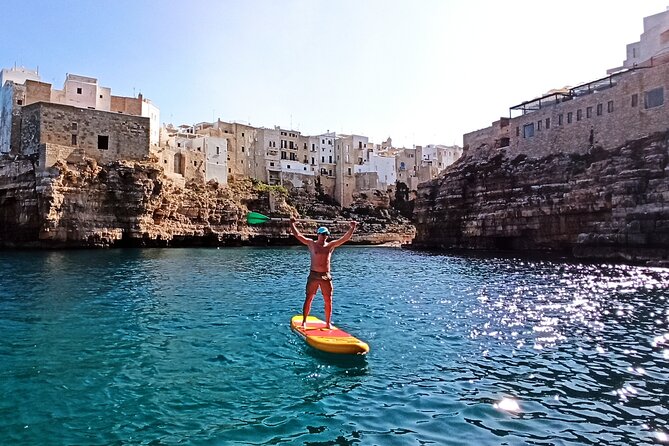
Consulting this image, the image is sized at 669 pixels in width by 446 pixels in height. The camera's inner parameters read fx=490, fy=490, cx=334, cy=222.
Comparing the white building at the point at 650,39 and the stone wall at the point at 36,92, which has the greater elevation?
the white building at the point at 650,39

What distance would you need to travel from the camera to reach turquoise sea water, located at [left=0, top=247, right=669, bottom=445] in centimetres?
656

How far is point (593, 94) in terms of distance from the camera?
43812 mm

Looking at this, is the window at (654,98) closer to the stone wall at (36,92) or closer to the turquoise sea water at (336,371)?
the turquoise sea water at (336,371)

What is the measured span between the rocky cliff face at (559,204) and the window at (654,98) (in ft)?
9.61

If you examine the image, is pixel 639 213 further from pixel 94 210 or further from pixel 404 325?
pixel 94 210

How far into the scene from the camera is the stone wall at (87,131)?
4906 centimetres

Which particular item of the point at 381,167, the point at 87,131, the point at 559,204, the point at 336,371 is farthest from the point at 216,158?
the point at 336,371

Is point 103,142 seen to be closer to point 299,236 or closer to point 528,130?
point 528,130

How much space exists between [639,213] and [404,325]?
2662 cm

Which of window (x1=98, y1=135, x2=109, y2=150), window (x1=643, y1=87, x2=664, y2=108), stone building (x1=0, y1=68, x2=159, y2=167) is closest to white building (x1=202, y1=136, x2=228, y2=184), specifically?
stone building (x1=0, y1=68, x2=159, y2=167)

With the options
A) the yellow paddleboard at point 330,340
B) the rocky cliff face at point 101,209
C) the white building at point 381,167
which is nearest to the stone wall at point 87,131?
the rocky cliff face at point 101,209

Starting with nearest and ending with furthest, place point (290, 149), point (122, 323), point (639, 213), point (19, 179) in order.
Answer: point (122, 323), point (639, 213), point (19, 179), point (290, 149)

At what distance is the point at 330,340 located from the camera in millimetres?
10422

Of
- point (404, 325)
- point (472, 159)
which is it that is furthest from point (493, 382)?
point (472, 159)
